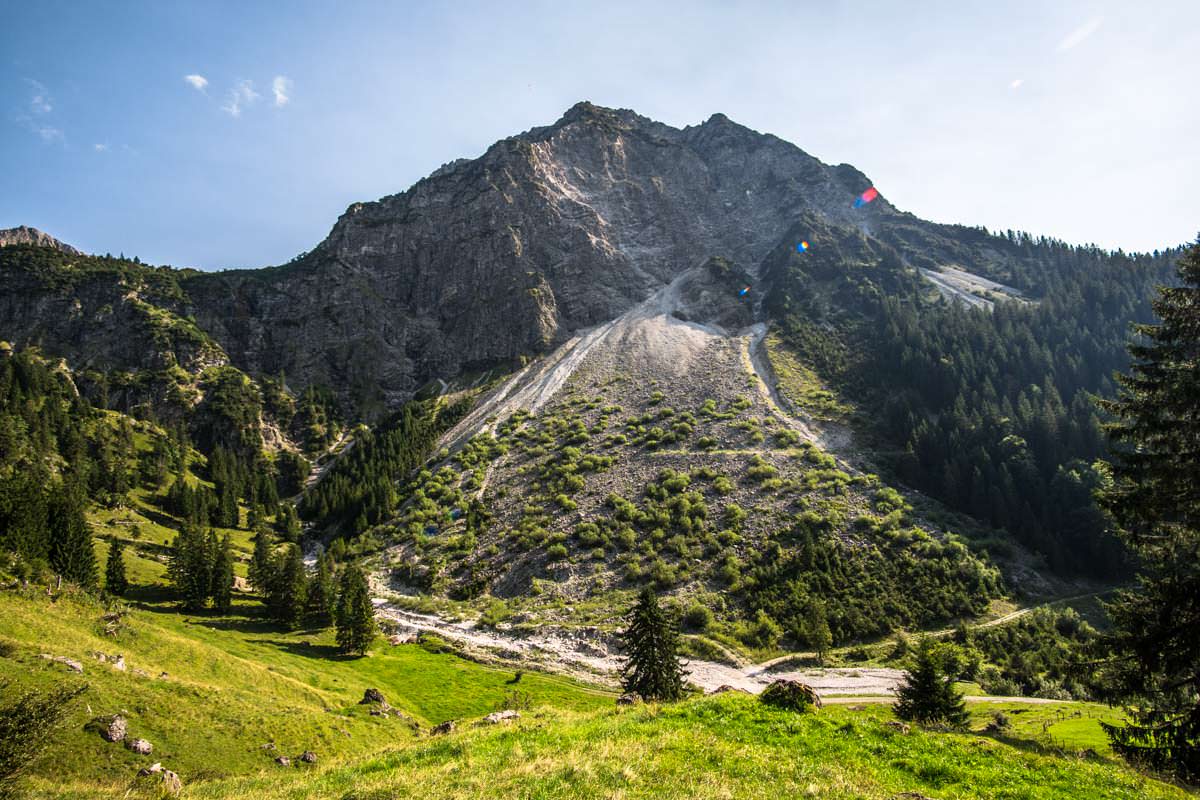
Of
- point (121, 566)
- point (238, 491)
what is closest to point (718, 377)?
point (121, 566)

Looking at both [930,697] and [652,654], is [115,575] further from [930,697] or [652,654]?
[930,697]

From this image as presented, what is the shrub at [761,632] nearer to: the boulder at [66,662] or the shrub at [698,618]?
the shrub at [698,618]

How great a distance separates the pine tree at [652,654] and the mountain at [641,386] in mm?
21658

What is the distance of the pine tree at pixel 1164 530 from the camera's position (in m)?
15.7

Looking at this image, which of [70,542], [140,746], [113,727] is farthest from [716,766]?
[70,542]

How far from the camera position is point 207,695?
2586cm

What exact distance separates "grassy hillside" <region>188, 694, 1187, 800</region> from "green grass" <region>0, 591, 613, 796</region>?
6596 millimetres

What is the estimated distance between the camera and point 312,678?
40.9 metres

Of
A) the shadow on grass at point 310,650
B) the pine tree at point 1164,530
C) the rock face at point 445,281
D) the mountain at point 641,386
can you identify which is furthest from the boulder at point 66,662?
the rock face at point 445,281

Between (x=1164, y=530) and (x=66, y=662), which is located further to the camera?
(x=66, y=662)

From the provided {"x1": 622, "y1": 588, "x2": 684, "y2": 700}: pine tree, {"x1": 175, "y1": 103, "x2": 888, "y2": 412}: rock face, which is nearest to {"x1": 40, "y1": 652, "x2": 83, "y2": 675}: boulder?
{"x1": 622, "y1": 588, "x2": 684, "y2": 700}: pine tree

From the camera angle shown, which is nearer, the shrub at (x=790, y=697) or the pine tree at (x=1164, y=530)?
the pine tree at (x=1164, y=530)

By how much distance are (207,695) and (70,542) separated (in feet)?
125

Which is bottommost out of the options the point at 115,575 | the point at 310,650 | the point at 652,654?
the point at 310,650
